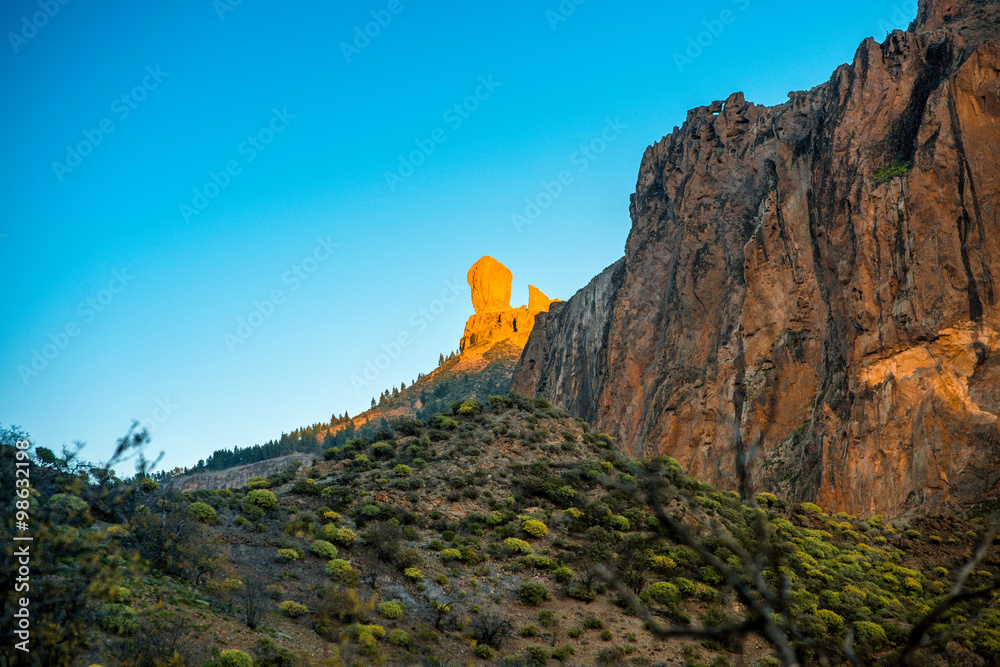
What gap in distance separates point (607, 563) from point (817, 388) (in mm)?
36747

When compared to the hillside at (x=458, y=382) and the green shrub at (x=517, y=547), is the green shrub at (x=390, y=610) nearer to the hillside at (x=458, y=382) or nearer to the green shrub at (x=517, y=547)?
the green shrub at (x=517, y=547)

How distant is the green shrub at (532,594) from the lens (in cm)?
2384

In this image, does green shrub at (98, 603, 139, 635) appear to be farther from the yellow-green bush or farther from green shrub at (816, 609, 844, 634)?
green shrub at (816, 609, 844, 634)

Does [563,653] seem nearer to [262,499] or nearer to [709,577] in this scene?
[709,577]

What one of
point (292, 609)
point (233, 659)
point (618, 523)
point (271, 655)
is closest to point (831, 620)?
point (618, 523)

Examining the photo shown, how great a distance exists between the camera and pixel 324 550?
966 inches

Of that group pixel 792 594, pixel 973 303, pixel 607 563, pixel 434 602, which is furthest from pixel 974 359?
pixel 434 602

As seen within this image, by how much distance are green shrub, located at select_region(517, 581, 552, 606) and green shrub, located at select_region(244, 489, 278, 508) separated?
37.2 ft

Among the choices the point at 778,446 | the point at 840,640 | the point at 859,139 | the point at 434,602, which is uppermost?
the point at 859,139

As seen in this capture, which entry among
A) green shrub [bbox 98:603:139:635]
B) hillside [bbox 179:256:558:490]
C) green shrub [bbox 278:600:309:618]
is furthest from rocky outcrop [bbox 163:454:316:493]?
green shrub [bbox 98:603:139:635]

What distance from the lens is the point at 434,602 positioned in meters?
22.3

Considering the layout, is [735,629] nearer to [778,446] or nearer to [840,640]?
[840,640]

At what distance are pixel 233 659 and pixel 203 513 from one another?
37.5ft

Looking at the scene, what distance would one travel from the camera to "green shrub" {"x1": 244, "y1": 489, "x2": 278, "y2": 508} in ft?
93.8
